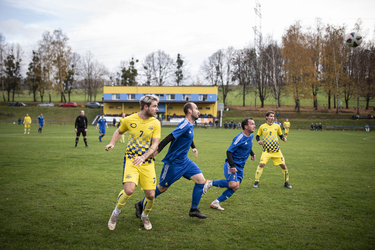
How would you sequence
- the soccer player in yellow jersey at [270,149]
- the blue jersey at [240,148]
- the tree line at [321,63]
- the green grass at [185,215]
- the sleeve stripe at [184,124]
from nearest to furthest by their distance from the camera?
the green grass at [185,215]
the sleeve stripe at [184,124]
the blue jersey at [240,148]
the soccer player in yellow jersey at [270,149]
the tree line at [321,63]

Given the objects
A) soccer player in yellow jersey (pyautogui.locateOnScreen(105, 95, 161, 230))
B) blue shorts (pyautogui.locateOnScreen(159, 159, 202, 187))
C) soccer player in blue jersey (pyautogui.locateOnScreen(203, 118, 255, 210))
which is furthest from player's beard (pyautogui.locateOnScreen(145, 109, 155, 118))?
soccer player in blue jersey (pyautogui.locateOnScreen(203, 118, 255, 210))

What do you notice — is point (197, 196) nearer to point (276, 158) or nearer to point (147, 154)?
point (147, 154)

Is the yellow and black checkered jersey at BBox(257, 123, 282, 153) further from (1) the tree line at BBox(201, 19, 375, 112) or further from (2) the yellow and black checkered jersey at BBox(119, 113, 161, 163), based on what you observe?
(1) the tree line at BBox(201, 19, 375, 112)

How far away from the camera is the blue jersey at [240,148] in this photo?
17.7ft

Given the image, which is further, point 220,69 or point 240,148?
point 220,69

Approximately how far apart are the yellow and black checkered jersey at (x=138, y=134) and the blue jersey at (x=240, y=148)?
201cm

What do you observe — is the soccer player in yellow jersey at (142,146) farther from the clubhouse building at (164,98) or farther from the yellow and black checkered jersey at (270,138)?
the clubhouse building at (164,98)

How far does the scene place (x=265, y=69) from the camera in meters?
51.3

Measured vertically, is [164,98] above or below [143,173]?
above

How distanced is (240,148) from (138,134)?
8.17 feet

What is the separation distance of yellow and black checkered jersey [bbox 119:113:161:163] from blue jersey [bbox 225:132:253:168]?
6.59 ft

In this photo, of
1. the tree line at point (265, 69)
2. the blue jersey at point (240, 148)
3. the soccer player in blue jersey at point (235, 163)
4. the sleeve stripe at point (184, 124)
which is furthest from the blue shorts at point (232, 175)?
the tree line at point (265, 69)

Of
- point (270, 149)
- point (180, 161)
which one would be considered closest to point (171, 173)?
point (180, 161)

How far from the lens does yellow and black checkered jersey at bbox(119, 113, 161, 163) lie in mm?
4230
